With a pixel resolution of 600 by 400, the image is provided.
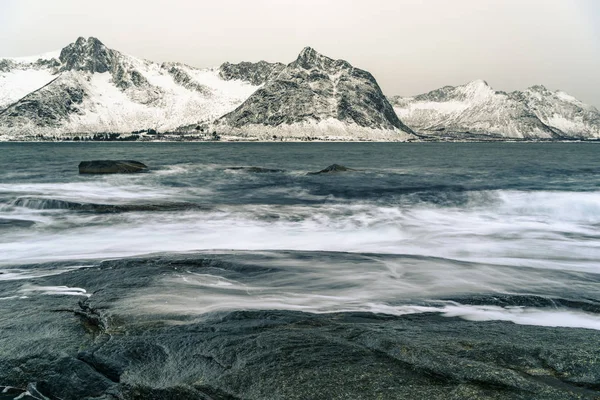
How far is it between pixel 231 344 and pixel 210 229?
36.2ft

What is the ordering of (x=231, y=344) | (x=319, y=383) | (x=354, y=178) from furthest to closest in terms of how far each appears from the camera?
(x=354, y=178)
(x=231, y=344)
(x=319, y=383)

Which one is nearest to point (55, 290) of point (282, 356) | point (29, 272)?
point (29, 272)

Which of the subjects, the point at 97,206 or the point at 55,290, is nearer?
the point at 55,290

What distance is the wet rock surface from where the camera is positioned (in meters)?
4.35

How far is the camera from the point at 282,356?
4.96 metres

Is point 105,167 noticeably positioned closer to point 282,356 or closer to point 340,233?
point 340,233

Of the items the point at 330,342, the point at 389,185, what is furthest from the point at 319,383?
the point at 389,185

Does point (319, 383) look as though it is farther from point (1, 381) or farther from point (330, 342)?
point (1, 381)

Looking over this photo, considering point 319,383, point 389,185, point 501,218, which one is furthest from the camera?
point 389,185

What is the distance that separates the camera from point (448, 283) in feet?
30.1

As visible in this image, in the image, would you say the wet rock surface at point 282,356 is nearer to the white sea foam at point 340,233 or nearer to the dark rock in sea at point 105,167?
the white sea foam at point 340,233

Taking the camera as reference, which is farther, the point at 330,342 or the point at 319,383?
the point at 330,342

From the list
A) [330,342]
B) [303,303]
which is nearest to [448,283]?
[303,303]

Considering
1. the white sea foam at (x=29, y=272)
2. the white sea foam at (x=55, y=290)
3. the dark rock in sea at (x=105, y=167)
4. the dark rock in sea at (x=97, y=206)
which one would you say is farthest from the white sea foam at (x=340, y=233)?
the dark rock in sea at (x=105, y=167)
